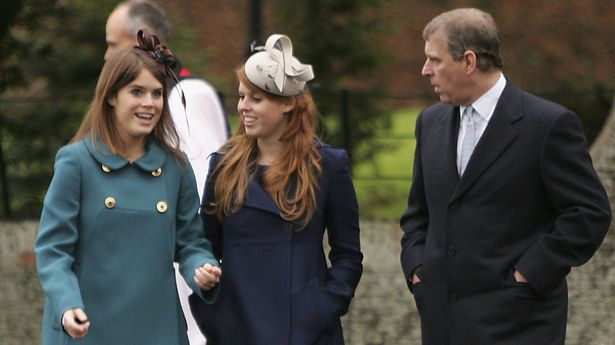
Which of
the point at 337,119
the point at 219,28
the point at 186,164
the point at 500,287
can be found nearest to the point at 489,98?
the point at 500,287

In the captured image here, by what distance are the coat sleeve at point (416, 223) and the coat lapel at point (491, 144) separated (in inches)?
13.6

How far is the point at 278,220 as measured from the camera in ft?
16.7

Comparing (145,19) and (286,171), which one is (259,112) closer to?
(286,171)

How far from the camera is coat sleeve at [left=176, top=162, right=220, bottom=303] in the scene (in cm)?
496

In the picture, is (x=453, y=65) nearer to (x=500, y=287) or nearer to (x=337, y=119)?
(x=500, y=287)

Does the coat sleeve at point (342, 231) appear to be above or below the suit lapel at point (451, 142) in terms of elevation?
below

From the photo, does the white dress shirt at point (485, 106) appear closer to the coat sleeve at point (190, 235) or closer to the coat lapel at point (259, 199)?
the coat lapel at point (259, 199)

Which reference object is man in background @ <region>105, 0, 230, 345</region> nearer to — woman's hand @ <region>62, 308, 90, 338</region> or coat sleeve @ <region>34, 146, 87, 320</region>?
coat sleeve @ <region>34, 146, 87, 320</region>

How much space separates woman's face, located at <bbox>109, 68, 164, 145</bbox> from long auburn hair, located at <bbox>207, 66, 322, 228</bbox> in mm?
334

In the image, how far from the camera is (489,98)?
16.8 feet

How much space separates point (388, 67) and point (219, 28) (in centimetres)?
119

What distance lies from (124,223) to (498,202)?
1.32 metres

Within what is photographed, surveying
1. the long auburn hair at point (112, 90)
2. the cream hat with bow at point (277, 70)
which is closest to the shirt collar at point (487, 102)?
the cream hat with bow at point (277, 70)

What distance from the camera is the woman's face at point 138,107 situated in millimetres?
4938
